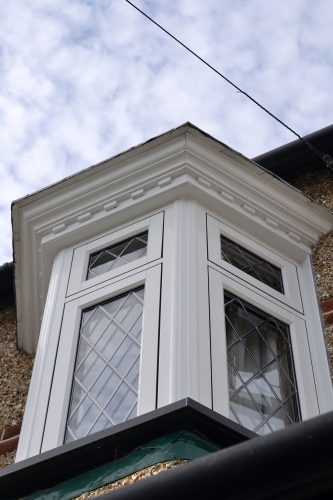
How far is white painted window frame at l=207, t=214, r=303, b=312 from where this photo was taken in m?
4.52

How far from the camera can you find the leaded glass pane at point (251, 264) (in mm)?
4758

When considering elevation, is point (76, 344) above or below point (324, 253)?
below

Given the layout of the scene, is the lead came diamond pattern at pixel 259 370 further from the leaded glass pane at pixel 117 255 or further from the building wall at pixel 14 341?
the leaded glass pane at pixel 117 255

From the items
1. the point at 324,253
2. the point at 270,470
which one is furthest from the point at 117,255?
the point at 270,470

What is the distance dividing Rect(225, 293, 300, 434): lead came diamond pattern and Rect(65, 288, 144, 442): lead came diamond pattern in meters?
0.43

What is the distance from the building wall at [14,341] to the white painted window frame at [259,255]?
0.16 meters

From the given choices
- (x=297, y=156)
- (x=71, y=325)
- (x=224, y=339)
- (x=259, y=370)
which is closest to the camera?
(x=224, y=339)

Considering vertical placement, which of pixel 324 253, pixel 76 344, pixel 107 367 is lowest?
pixel 107 367

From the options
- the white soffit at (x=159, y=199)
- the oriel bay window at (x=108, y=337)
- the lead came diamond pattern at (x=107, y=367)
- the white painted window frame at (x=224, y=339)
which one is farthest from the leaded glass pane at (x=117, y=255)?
the white painted window frame at (x=224, y=339)

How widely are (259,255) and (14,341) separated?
6.00 ft

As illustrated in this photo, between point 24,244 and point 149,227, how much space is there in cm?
89

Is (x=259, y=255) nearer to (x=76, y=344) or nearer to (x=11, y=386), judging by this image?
(x=76, y=344)

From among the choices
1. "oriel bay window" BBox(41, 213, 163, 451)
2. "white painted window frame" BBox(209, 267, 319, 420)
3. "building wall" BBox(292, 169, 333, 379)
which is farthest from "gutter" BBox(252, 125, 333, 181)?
"white painted window frame" BBox(209, 267, 319, 420)

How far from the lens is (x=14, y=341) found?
19.2 feet
